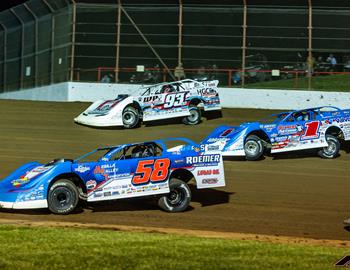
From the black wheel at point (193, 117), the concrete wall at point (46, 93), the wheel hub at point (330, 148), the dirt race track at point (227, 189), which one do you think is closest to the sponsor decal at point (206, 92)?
the black wheel at point (193, 117)

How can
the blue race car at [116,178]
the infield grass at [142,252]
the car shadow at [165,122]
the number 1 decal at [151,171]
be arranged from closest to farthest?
the infield grass at [142,252] < the blue race car at [116,178] < the number 1 decal at [151,171] < the car shadow at [165,122]

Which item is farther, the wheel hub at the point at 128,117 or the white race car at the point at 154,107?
the wheel hub at the point at 128,117

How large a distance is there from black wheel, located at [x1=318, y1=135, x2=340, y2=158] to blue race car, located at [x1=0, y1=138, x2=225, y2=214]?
271 inches

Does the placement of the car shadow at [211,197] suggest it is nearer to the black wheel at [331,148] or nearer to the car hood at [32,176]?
the car hood at [32,176]

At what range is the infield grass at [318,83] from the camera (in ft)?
96.6

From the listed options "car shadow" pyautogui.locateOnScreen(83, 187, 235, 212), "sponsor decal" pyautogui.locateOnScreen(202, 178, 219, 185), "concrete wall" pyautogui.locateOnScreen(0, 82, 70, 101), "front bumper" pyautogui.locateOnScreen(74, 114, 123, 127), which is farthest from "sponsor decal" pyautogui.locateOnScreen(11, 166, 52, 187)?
"concrete wall" pyautogui.locateOnScreen(0, 82, 70, 101)

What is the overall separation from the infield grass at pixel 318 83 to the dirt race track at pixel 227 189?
16.9ft

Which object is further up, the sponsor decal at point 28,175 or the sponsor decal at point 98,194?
the sponsor decal at point 28,175

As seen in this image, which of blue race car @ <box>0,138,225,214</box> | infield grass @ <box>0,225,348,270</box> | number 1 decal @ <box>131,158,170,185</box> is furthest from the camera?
number 1 decal @ <box>131,158,170,185</box>

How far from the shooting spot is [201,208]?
41.7ft

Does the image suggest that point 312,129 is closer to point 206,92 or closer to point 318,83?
point 206,92

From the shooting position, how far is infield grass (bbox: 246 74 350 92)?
29.5 metres

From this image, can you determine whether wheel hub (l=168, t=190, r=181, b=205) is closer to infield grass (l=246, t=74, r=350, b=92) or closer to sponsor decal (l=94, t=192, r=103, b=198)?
sponsor decal (l=94, t=192, r=103, b=198)

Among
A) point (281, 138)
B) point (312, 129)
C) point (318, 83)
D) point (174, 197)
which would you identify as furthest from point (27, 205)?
point (318, 83)
